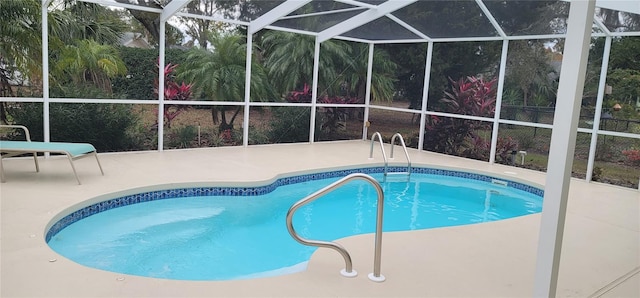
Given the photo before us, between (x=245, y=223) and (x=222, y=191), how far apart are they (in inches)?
37.3

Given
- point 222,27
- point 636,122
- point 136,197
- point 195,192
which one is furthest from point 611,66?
point 222,27

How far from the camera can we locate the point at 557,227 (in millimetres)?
2217

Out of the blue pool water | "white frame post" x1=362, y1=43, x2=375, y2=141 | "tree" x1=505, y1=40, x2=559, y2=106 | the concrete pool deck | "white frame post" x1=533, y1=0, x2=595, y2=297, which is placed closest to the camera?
"white frame post" x1=533, y1=0, x2=595, y2=297

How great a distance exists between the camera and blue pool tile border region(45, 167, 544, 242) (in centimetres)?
478

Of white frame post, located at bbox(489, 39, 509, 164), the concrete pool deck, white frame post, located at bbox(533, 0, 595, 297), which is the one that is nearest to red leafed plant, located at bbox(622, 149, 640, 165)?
the concrete pool deck

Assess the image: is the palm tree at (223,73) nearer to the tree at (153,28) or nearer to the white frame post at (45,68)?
the tree at (153,28)

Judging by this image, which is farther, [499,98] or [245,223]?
[499,98]

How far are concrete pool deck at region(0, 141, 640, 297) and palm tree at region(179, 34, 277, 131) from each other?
120 inches

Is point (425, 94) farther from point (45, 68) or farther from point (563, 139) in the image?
point (563, 139)

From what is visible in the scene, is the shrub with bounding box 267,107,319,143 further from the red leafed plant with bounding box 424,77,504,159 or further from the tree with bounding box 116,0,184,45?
the red leafed plant with bounding box 424,77,504,159

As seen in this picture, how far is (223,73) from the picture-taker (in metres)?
9.66

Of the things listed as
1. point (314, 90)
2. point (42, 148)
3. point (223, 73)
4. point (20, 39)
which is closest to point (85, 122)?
point (20, 39)

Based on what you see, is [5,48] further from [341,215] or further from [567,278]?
[567,278]

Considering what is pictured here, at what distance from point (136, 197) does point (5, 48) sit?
3.36 m
